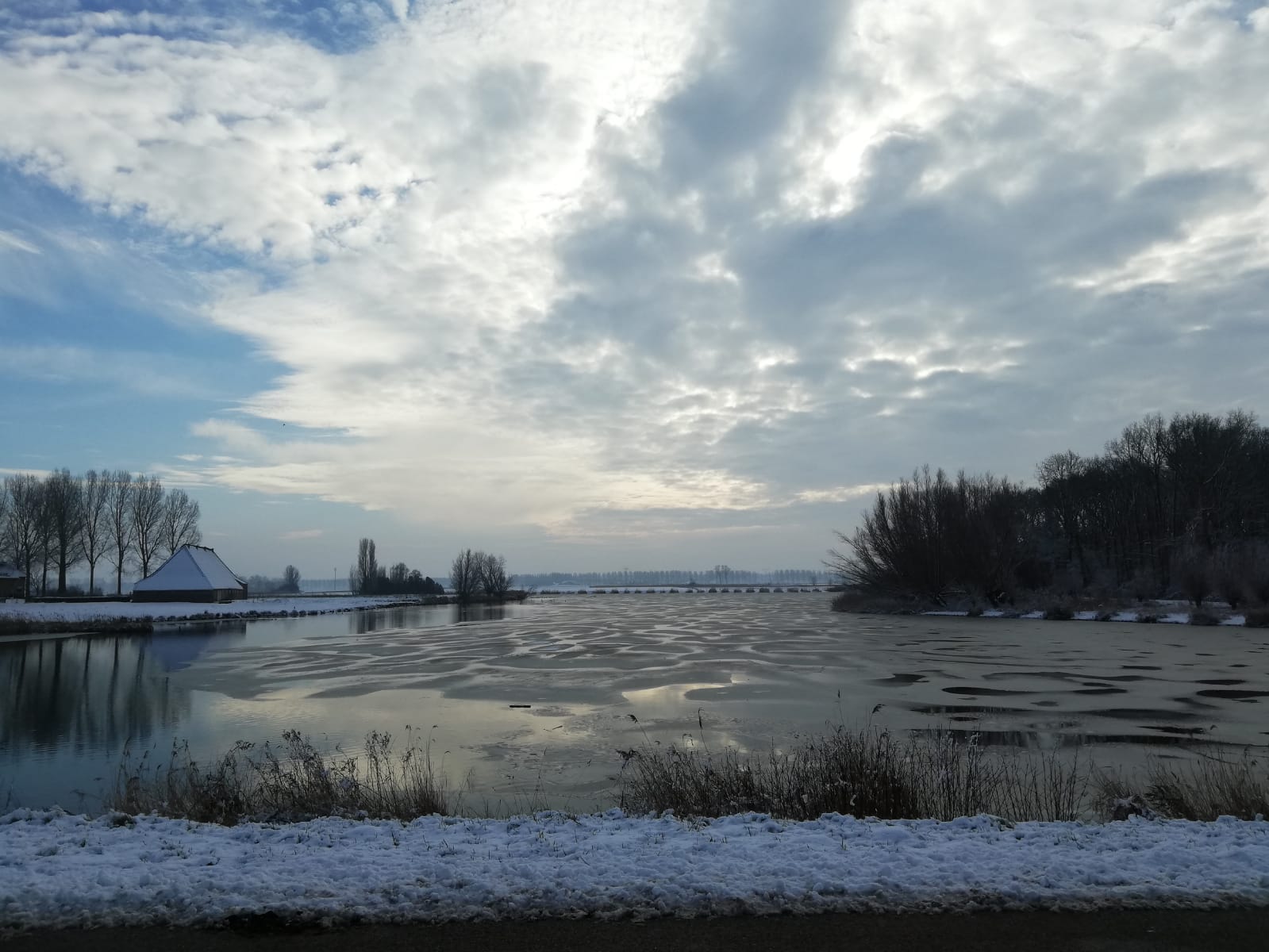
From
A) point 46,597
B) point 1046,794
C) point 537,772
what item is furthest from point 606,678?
point 46,597

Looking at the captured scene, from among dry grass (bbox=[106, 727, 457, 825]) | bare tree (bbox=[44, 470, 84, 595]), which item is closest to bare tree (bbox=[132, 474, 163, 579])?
bare tree (bbox=[44, 470, 84, 595])

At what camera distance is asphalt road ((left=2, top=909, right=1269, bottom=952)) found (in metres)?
3.84

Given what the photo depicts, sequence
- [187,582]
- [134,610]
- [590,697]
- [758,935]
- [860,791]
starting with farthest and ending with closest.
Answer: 1. [187,582]
2. [134,610]
3. [590,697]
4. [860,791]
5. [758,935]

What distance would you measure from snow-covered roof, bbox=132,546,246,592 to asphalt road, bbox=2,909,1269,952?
220 feet

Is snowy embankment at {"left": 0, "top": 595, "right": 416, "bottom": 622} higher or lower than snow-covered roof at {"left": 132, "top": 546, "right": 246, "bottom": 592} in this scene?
lower

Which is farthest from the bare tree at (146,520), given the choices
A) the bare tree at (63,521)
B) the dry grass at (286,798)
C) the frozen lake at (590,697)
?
the dry grass at (286,798)

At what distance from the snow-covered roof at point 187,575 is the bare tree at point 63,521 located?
7273 mm

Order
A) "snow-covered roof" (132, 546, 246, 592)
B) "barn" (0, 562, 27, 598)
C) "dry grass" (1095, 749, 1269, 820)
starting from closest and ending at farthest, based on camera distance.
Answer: "dry grass" (1095, 749, 1269, 820) < "barn" (0, 562, 27, 598) < "snow-covered roof" (132, 546, 246, 592)

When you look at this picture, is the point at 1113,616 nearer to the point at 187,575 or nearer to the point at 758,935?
the point at 758,935

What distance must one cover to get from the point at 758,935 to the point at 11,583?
2708 inches

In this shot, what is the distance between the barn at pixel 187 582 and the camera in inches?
2427

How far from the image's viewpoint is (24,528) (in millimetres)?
62125

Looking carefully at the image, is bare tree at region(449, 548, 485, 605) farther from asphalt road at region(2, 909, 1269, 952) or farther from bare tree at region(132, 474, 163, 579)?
asphalt road at region(2, 909, 1269, 952)

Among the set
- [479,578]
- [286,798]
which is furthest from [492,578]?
[286,798]
